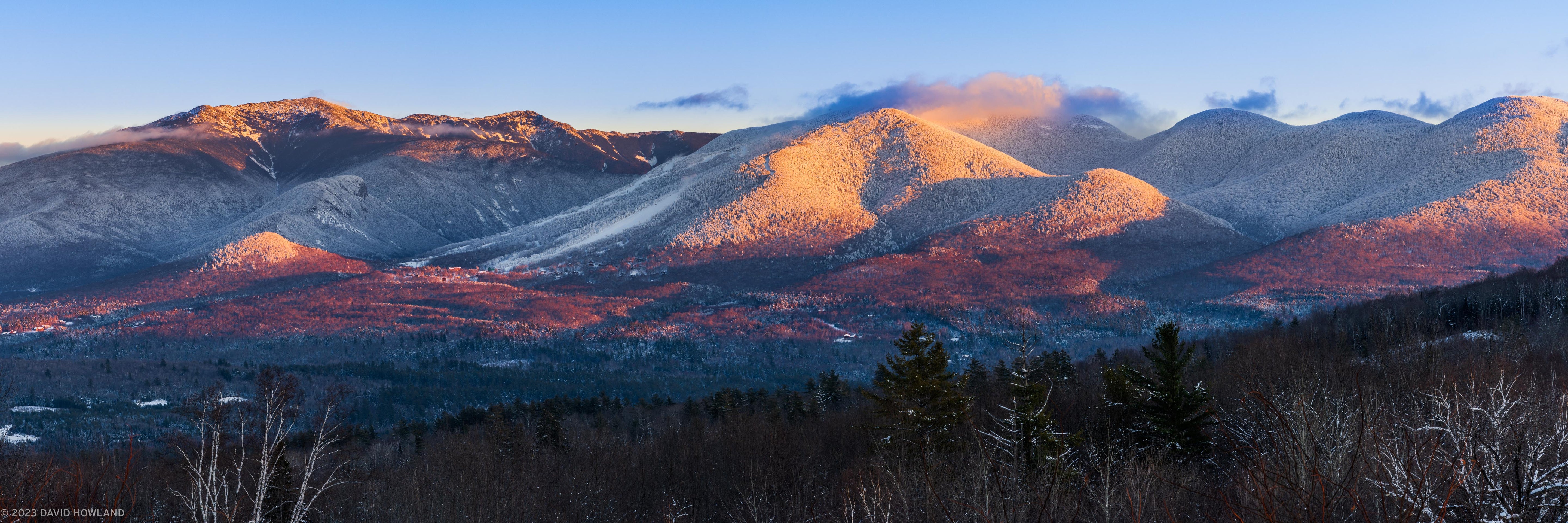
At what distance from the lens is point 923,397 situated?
2941cm

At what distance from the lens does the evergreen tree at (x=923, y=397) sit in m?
28.5

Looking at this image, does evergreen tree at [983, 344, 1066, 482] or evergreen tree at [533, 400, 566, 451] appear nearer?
evergreen tree at [983, 344, 1066, 482]

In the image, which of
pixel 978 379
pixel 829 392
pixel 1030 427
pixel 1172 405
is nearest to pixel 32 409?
pixel 829 392

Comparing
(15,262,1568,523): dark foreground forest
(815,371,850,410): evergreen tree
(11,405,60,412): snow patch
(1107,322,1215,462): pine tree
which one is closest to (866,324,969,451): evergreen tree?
(15,262,1568,523): dark foreground forest

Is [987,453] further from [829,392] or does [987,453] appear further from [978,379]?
[829,392]

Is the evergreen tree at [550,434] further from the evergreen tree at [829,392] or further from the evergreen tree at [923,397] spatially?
the evergreen tree at [923,397]

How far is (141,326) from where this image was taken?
18900 cm

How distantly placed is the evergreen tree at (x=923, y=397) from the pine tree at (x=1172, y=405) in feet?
16.9

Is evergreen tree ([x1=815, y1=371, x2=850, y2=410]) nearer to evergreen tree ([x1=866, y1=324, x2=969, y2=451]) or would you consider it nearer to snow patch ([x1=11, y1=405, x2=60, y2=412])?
evergreen tree ([x1=866, y1=324, x2=969, y2=451])

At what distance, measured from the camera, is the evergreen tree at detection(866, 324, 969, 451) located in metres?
28.5

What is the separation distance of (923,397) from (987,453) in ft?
35.6

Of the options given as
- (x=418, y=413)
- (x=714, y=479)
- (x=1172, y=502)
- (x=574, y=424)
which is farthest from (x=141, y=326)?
(x=1172, y=502)

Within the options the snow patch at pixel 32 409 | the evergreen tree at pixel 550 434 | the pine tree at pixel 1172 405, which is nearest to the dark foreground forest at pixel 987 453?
the pine tree at pixel 1172 405

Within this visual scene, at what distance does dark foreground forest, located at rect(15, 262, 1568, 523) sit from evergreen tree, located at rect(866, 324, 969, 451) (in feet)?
0.32
